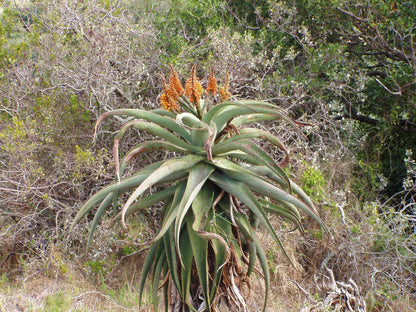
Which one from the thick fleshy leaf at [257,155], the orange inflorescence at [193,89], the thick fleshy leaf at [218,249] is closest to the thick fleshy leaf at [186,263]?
the thick fleshy leaf at [218,249]

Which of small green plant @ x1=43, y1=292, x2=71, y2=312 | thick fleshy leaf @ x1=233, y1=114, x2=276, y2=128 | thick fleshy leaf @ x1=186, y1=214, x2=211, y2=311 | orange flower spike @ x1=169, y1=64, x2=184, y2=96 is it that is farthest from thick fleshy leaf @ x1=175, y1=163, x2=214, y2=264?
small green plant @ x1=43, y1=292, x2=71, y2=312

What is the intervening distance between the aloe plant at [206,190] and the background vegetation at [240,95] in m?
1.71

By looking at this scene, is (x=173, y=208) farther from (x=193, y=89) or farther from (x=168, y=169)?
(x=193, y=89)

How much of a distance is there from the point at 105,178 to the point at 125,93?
1184 mm

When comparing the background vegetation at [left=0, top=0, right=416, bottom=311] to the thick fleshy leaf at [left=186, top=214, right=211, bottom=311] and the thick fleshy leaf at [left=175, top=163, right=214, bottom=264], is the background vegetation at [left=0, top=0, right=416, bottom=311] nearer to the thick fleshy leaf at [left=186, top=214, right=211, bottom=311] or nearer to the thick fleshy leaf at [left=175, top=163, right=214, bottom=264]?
the thick fleshy leaf at [left=186, top=214, right=211, bottom=311]

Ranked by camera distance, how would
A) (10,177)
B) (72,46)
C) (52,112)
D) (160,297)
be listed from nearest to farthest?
1. (160,297)
2. (10,177)
3. (52,112)
4. (72,46)

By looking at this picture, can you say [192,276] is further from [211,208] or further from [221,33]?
[221,33]

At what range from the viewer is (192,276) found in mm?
3055

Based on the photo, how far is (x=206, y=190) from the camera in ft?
9.61

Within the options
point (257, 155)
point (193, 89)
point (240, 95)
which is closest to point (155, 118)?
point (193, 89)

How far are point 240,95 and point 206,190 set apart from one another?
10.2ft

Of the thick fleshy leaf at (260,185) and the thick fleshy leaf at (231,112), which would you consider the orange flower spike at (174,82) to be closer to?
the thick fleshy leaf at (231,112)

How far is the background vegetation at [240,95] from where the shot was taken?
5.05 meters

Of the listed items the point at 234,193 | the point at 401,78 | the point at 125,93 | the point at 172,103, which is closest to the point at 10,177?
the point at 125,93
